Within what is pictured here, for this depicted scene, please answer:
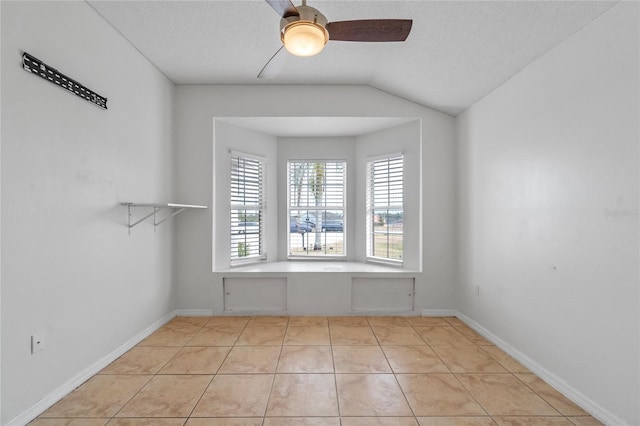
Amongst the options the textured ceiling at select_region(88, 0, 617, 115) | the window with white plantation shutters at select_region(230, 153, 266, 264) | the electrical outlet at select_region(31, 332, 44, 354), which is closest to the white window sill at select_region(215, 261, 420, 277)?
the window with white plantation shutters at select_region(230, 153, 266, 264)

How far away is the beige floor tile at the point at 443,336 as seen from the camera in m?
2.60

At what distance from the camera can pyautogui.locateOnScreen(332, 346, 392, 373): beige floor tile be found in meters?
2.16

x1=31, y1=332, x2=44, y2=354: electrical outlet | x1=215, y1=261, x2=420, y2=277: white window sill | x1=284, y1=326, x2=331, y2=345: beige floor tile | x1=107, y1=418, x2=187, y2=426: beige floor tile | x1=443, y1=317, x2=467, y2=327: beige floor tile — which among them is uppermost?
x1=215, y1=261, x2=420, y2=277: white window sill

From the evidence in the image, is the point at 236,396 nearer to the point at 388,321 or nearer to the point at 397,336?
the point at 397,336

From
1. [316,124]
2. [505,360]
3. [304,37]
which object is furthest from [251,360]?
[316,124]

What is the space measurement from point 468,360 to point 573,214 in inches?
54.4

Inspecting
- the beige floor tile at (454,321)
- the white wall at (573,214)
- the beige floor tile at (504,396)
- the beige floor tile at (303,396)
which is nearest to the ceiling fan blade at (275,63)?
the white wall at (573,214)

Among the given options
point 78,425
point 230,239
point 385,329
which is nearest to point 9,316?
point 78,425

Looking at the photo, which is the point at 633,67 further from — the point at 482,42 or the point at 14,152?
the point at 14,152

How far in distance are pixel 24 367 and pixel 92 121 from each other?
1.63 m

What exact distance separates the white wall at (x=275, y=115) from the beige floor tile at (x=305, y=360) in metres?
1.29

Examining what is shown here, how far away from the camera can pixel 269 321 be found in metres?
3.14

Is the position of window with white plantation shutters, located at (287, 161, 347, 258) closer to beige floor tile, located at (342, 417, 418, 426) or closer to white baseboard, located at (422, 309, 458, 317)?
white baseboard, located at (422, 309, 458, 317)

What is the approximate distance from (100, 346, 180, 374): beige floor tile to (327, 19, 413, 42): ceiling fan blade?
2.72 metres
